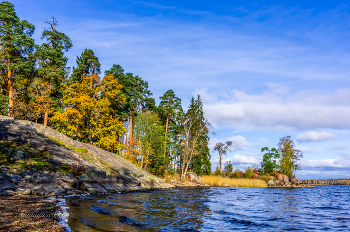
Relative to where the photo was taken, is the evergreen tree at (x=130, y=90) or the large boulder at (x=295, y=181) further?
the large boulder at (x=295, y=181)

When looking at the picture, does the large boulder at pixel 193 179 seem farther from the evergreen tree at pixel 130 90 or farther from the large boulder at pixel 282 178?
the large boulder at pixel 282 178

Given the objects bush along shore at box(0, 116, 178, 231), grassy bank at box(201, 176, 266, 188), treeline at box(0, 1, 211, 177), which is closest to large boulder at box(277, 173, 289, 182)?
grassy bank at box(201, 176, 266, 188)

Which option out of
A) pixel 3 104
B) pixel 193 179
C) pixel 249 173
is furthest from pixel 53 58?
pixel 249 173

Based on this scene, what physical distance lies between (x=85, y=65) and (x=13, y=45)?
11.9 m

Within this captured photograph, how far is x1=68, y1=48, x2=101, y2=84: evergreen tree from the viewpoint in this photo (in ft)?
138

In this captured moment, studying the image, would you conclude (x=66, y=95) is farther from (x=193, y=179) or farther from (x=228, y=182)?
(x=228, y=182)

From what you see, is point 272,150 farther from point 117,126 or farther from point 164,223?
point 164,223

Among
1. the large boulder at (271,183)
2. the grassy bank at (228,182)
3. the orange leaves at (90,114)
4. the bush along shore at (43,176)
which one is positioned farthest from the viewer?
the large boulder at (271,183)

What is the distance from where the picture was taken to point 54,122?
3884cm

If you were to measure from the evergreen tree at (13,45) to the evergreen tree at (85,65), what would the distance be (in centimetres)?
835

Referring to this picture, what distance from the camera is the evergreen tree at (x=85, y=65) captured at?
4203cm

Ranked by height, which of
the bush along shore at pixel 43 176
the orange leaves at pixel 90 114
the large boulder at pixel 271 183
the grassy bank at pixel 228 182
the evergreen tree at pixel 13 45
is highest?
the evergreen tree at pixel 13 45

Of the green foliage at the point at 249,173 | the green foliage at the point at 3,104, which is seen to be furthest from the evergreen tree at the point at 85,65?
the green foliage at the point at 249,173

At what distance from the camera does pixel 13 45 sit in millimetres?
32312
